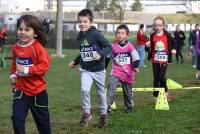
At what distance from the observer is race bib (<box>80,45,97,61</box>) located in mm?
8602

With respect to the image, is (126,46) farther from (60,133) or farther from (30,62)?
(30,62)

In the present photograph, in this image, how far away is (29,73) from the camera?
6527mm

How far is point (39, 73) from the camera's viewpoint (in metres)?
6.54

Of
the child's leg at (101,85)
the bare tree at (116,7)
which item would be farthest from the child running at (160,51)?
the bare tree at (116,7)

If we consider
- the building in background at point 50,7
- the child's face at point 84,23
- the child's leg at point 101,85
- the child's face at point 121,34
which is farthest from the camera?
the building in background at point 50,7

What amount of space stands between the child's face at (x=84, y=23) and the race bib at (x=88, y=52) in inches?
12.0

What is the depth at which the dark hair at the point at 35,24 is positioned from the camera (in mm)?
6520

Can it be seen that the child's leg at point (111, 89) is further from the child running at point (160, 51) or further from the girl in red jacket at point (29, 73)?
the girl in red jacket at point (29, 73)

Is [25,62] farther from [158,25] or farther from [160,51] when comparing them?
[160,51]

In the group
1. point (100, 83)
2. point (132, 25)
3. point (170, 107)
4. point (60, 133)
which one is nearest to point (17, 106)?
point (60, 133)

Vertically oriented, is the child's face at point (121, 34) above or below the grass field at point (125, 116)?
above

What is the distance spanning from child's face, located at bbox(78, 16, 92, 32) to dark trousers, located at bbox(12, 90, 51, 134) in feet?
7.18

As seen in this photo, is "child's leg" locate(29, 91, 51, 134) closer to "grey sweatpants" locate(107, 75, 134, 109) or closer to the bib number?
"grey sweatpants" locate(107, 75, 134, 109)

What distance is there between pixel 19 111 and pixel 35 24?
1.10 m
